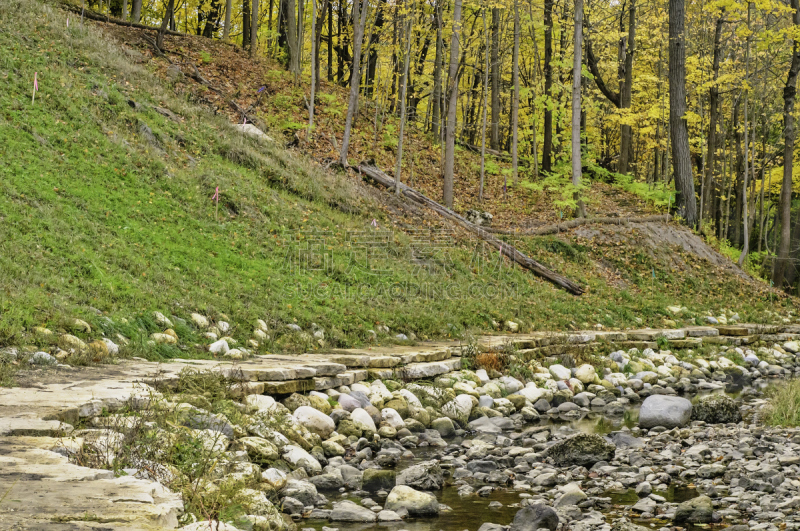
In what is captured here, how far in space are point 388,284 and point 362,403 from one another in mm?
4848

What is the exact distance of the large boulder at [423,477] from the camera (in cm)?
595

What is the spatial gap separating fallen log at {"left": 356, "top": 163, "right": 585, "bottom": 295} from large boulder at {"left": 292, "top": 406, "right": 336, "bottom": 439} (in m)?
9.71

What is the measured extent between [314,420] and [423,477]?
158cm

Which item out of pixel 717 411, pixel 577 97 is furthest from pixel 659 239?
pixel 717 411

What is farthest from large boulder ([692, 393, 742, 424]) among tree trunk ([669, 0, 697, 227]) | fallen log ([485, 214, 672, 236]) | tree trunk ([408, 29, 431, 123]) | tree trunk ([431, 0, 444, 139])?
tree trunk ([408, 29, 431, 123])

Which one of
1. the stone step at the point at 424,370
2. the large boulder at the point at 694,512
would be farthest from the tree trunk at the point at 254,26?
the large boulder at the point at 694,512

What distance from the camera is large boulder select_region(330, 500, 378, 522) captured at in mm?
5041

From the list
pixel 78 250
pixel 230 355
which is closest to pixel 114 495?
pixel 230 355

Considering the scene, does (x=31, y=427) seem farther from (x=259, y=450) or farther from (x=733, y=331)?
(x=733, y=331)

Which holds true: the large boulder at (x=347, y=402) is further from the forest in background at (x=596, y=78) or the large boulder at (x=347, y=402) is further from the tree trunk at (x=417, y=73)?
the tree trunk at (x=417, y=73)

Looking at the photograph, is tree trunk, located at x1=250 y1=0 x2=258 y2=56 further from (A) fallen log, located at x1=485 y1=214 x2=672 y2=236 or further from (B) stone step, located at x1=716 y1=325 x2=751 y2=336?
(B) stone step, located at x1=716 y1=325 x2=751 y2=336

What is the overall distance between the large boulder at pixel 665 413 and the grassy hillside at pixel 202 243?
3.94m

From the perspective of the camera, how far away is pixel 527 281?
15.2 metres

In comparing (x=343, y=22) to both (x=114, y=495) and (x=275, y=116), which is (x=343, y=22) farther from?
(x=114, y=495)
